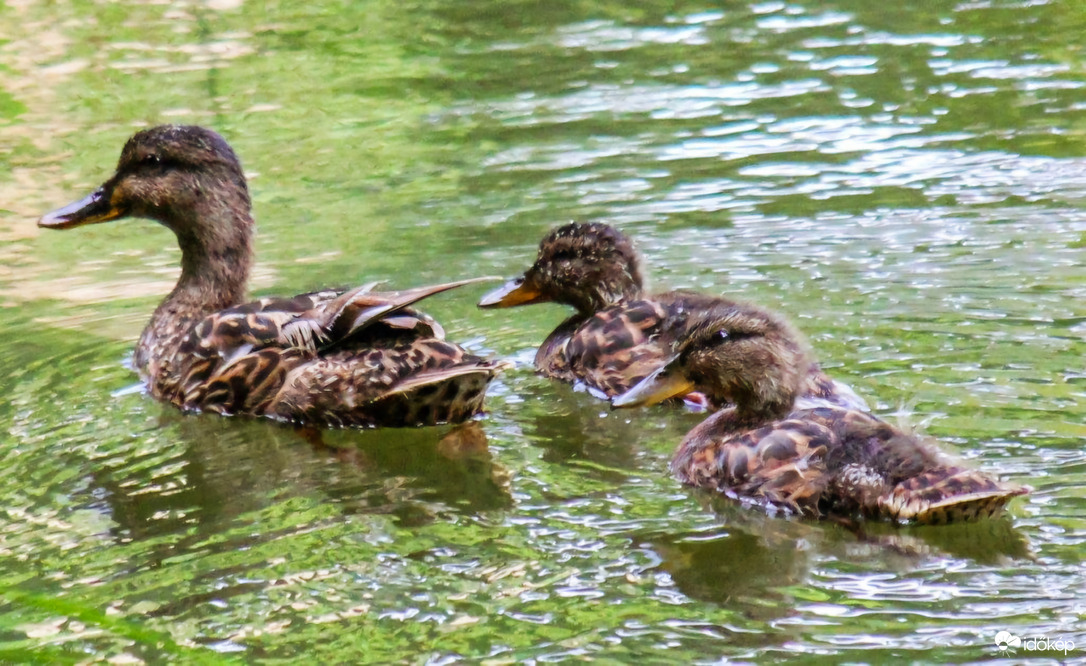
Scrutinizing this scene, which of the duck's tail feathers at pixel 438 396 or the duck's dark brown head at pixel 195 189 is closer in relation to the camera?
the duck's tail feathers at pixel 438 396

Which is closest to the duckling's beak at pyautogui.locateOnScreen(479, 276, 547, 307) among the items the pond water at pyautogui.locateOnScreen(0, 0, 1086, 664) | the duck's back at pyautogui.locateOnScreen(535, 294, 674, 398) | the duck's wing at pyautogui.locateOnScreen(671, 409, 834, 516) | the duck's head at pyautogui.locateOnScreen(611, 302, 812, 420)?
the pond water at pyautogui.locateOnScreen(0, 0, 1086, 664)

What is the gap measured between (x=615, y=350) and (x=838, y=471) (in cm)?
188

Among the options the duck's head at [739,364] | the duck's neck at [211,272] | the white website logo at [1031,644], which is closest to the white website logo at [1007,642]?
the white website logo at [1031,644]

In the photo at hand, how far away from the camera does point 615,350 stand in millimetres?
6871

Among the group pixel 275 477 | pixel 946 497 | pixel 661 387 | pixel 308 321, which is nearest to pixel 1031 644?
pixel 946 497

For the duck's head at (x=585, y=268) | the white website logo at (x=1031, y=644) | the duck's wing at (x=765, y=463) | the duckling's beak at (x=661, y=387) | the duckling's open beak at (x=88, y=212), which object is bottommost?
the white website logo at (x=1031, y=644)

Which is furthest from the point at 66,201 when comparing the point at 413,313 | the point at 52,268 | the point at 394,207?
the point at 413,313

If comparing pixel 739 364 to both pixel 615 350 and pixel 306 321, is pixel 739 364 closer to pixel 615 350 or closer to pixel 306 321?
pixel 615 350

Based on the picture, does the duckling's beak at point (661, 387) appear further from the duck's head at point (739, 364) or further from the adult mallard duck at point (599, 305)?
the adult mallard duck at point (599, 305)

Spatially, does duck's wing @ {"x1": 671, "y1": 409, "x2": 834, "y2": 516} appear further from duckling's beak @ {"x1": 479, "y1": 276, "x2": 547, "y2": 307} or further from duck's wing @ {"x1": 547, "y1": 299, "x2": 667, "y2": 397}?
duckling's beak @ {"x1": 479, "y1": 276, "x2": 547, "y2": 307}

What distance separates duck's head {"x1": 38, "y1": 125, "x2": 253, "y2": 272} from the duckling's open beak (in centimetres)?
6

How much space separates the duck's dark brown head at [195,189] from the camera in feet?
24.0

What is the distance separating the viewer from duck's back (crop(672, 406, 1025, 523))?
491 cm

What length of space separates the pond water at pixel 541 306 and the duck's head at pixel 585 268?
13.5 inches
